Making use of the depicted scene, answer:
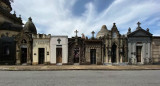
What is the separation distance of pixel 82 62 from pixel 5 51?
12508mm

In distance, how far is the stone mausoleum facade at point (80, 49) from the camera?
18.0m

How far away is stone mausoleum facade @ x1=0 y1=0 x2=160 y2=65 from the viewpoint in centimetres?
1800

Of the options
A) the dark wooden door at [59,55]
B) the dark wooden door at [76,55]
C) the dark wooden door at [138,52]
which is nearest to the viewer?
the dark wooden door at [59,55]

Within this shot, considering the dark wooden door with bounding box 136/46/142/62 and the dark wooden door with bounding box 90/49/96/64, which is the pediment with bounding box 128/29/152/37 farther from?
the dark wooden door with bounding box 90/49/96/64

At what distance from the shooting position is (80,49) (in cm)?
1844

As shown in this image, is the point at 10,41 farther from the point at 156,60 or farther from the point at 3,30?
the point at 156,60

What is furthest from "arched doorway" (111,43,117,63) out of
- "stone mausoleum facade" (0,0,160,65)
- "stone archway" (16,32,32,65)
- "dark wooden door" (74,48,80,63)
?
"stone archway" (16,32,32,65)

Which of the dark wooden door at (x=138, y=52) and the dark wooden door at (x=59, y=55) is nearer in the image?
the dark wooden door at (x=59, y=55)

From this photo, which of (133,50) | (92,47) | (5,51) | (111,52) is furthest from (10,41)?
(133,50)

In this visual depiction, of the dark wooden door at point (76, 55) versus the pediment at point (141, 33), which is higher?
the pediment at point (141, 33)

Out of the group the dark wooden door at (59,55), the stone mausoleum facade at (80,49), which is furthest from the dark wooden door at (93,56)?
the dark wooden door at (59,55)
